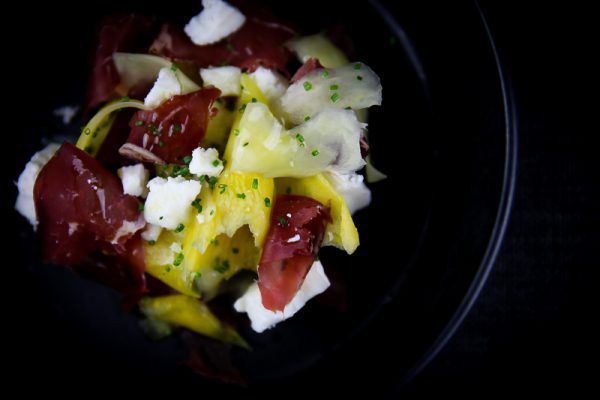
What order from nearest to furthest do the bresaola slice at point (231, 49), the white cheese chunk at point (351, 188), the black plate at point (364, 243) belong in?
the white cheese chunk at point (351, 188) → the bresaola slice at point (231, 49) → the black plate at point (364, 243)

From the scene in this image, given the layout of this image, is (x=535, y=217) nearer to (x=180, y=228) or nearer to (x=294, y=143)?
(x=294, y=143)

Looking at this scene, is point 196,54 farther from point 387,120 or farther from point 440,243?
point 440,243

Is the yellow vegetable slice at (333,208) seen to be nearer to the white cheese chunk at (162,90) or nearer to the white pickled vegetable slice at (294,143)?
the white pickled vegetable slice at (294,143)

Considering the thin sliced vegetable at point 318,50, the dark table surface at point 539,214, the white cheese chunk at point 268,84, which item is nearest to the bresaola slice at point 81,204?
the white cheese chunk at point 268,84

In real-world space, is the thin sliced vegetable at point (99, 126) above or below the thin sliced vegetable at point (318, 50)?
below

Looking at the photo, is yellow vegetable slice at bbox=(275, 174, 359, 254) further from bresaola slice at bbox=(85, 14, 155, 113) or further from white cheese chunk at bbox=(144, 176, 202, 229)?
bresaola slice at bbox=(85, 14, 155, 113)

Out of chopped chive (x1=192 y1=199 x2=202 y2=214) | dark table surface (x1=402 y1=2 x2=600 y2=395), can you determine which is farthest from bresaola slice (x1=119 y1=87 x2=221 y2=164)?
dark table surface (x1=402 y1=2 x2=600 y2=395)
